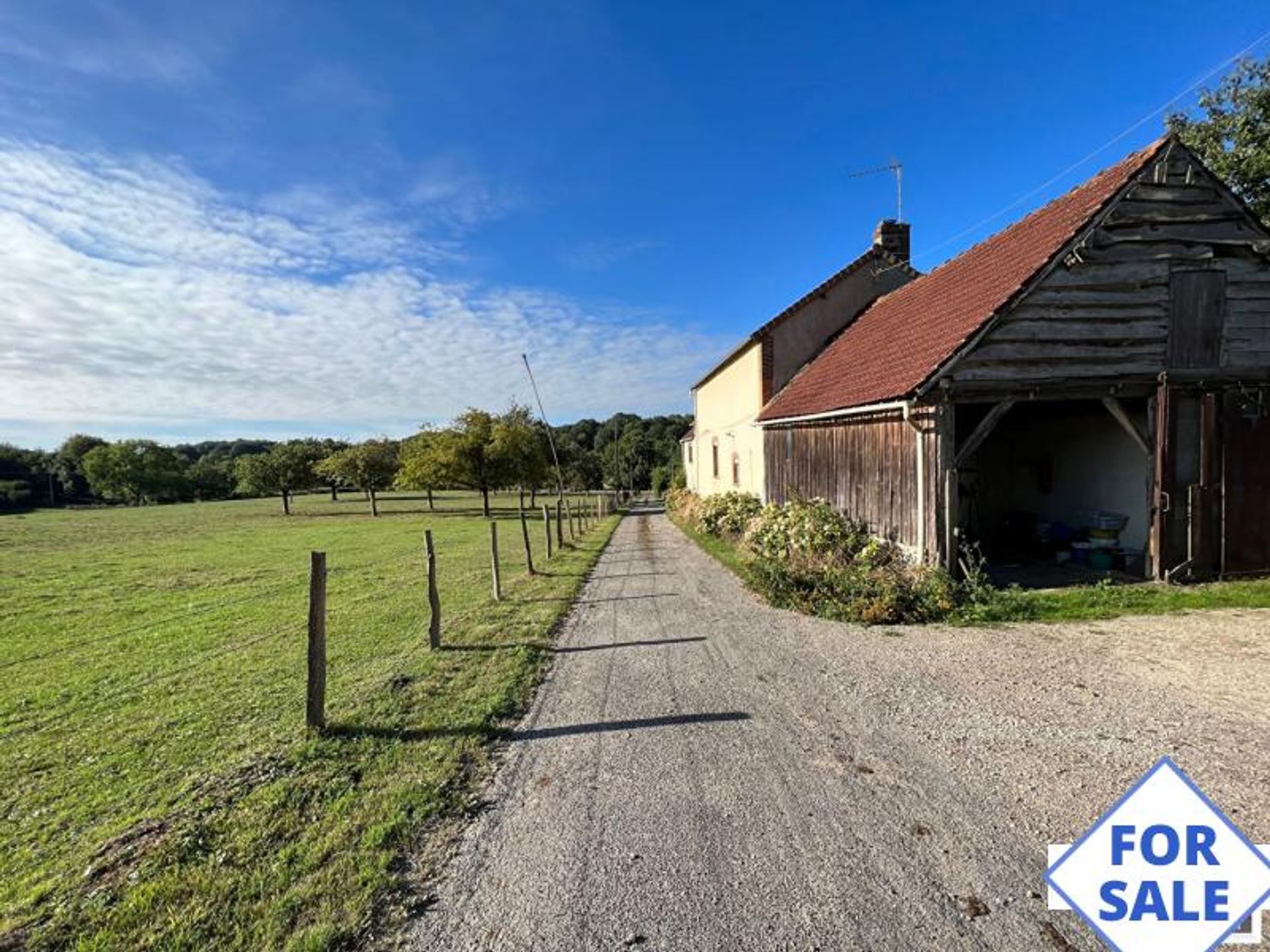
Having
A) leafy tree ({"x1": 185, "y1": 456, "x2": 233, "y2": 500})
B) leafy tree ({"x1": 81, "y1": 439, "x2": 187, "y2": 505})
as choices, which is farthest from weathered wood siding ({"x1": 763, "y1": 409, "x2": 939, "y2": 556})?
leafy tree ({"x1": 185, "y1": 456, "x2": 233, "y2": 500})

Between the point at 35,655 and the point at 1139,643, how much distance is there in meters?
14.0

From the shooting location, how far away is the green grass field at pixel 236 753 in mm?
2709

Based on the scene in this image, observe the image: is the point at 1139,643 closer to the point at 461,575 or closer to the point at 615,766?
the point at 615,766

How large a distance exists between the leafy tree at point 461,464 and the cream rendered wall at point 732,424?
1309 centimetres

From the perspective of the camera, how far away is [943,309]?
11.0 m

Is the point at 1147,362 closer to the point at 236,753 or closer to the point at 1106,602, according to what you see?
the point at 1106,602

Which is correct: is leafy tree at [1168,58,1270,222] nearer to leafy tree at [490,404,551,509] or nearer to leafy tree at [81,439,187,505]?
leafy tree at [490,404,551,509]

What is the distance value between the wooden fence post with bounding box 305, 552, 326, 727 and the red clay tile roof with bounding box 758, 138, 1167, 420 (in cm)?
799

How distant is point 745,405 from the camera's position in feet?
62.7

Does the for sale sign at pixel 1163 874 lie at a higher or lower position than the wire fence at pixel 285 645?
higher

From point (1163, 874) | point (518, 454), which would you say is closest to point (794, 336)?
point (1163, 874)

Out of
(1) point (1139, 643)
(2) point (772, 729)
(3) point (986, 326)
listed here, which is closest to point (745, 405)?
(3) point (986, 326)

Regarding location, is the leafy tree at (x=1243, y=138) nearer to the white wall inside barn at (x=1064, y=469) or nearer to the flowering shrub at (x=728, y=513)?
the white wall inside barn at (x=1064, y=469)

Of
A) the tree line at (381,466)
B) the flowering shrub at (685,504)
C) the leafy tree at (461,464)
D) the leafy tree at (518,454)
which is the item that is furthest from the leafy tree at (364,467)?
the flowering shrub at (685,504)
